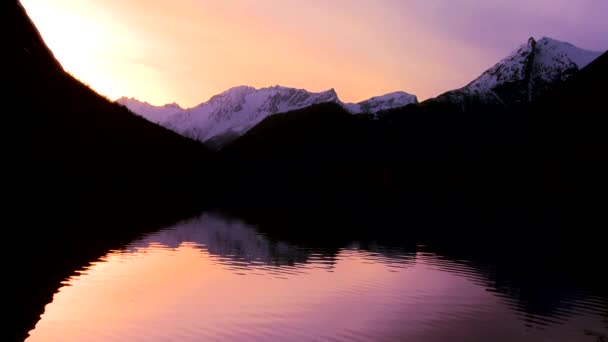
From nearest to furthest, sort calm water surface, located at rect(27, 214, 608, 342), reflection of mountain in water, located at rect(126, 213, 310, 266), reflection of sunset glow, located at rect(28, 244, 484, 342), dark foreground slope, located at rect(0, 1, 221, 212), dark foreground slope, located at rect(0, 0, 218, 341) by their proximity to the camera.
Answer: reflection of sunset glow, located at rect(28, 244, 484, 342), calm water surface, located at rect(27, 214, 608, 342), dark foreground slope, located at rect(0, 0, 218, 341), reflection of mountain in water, located at rect(126, 213, 310, 266), dark foreground slope, located at rect(0, 1, 221, 212)

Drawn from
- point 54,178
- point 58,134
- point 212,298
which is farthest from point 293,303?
point 58,134

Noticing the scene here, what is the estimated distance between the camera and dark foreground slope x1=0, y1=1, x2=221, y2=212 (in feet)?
319

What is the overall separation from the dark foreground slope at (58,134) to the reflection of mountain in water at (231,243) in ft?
91.5

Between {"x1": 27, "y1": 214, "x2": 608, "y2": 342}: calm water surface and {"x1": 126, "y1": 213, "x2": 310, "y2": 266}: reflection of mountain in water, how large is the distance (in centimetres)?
56

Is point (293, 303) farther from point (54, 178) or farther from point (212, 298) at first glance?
point (54, 178)

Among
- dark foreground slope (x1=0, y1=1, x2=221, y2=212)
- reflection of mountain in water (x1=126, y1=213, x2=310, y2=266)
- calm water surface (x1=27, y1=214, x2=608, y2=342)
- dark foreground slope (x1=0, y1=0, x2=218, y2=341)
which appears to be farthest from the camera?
dark foreground slope (x1=0, y1=1, x2=221, y2=212)

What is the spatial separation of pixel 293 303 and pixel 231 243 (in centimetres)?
3324

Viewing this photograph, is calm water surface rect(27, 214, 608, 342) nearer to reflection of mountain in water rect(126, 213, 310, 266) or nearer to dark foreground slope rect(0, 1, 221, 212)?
reflection of mountain in water rect(126, 213, 310, 266)

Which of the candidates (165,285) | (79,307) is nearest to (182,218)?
(165,285)

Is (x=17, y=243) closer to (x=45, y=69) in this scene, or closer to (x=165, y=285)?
(x=165, y=285)

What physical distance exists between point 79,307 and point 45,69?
98.1m

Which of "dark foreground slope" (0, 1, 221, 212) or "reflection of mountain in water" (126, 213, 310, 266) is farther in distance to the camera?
"dark foreground slope" (0, 1, 221, 212)

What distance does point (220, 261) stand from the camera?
57.1m

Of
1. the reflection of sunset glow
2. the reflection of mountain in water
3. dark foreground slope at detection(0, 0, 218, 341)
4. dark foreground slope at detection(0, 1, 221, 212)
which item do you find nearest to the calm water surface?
the reflection of sunset glow
